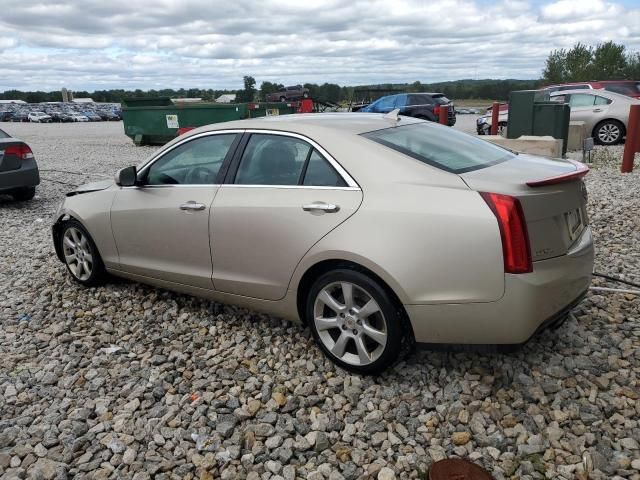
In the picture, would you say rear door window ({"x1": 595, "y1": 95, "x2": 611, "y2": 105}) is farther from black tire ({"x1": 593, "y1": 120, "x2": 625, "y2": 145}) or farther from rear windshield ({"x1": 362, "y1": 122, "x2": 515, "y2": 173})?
rear windshield ({"x1": 362, "y1": 122, "x2": 515, "y2": 173})

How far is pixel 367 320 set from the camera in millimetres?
3279

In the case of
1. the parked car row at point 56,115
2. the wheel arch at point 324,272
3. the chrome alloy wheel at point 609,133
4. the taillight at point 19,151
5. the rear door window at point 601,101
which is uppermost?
the rear door window at point 601,101

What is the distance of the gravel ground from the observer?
275 cm

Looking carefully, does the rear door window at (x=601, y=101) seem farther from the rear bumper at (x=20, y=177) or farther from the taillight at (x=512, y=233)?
the taillight at (x=512, y=233)

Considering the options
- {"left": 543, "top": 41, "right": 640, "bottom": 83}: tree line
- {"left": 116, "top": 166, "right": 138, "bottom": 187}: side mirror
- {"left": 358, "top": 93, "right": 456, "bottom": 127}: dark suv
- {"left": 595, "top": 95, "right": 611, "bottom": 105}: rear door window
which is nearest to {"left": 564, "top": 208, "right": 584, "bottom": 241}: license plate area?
{"left": 116, "top": 166, "right": 138, "bottom": 187}: side mirror

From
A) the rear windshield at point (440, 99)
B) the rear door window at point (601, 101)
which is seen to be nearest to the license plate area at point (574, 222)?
the rear door window at point (601, 101)

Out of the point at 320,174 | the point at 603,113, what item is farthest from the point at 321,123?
the point at 603,113

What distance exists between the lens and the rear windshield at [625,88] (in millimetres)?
16891

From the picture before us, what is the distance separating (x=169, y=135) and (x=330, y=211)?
16627mm

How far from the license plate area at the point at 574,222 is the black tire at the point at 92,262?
3.74 metres

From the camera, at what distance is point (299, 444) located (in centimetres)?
288

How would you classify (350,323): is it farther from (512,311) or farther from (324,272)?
(512,311)

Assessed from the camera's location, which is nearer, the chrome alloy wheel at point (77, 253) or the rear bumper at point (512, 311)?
the rear bumper at point (512, 311)

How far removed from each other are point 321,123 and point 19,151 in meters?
7.12
